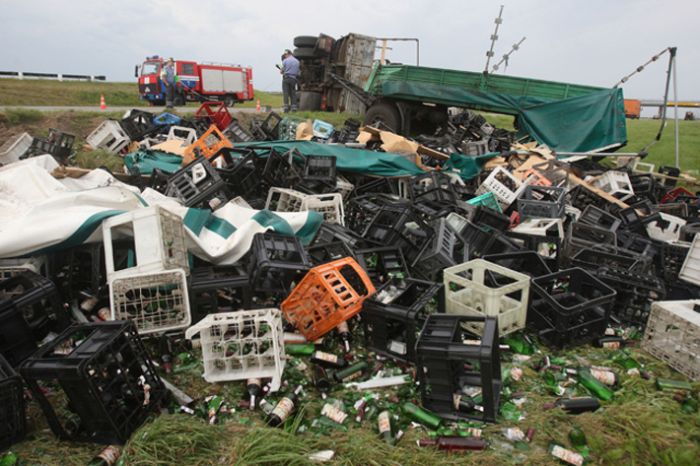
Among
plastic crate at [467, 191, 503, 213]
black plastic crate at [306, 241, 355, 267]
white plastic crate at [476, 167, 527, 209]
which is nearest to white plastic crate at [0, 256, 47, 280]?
black plastic crate at [306, 241, 355, 267]

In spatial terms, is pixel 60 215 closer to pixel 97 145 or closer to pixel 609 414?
pixel 609 414

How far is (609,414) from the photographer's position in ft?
8.64

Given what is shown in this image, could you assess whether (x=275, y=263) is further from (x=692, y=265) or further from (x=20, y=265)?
(x=692, y=265)

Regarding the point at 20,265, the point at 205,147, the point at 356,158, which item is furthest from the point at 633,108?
the point at 20,265

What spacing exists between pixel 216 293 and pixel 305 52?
494 inches

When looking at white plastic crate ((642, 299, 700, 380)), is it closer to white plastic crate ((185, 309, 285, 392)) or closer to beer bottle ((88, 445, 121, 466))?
white plastic crate ((185, 309, 285, 392))

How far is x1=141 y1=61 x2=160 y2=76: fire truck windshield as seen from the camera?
66.3ft

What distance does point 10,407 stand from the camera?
233 centimetres

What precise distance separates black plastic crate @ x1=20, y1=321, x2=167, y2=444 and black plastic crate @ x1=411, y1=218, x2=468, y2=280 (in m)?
2.52

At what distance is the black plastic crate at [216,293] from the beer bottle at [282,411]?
88cm

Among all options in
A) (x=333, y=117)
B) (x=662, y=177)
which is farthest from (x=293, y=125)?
(x=662, y=177)

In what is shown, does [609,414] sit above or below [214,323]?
below

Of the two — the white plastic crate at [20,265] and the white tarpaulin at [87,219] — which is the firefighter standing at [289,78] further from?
the white plastic crate at [20,265]

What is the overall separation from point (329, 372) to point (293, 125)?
7.64m
